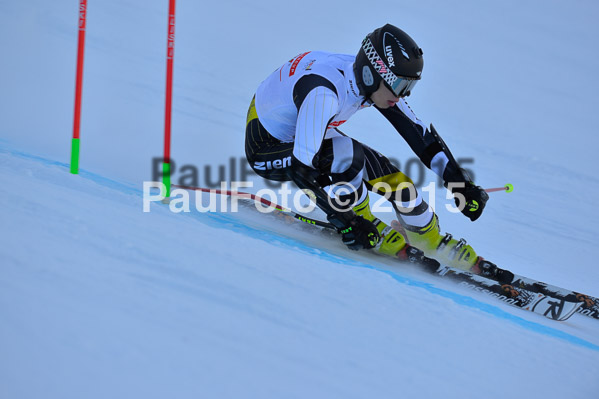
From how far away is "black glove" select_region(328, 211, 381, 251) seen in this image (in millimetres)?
3219

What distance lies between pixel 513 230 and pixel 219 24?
224 inches

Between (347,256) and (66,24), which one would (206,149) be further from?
(66,24)

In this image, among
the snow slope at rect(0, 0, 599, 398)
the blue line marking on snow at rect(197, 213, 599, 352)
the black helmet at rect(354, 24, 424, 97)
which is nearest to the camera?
the snow slope at rect(0, 0, 599, 398)

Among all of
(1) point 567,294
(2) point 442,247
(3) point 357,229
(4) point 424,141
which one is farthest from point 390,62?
(1) point 567,294

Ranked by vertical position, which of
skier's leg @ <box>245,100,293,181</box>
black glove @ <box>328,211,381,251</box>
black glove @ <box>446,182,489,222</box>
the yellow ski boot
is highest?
skier's leg @ <box>245,100,293,181</box>

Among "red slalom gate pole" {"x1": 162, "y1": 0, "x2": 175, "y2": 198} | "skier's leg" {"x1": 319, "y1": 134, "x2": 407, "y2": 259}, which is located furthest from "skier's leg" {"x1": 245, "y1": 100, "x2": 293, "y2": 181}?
"red slalom gate pole" {"x1": 162, "y1": 0, "x2": 175, "y2": 198}

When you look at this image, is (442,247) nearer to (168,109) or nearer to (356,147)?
(356,147)

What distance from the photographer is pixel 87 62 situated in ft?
21.0

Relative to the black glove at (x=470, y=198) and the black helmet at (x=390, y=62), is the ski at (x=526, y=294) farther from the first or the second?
the black helmet at (x=390, y=62)

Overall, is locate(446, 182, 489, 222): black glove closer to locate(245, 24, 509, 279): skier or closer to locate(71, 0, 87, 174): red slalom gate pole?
locate(245, 24, 509, 279): skier

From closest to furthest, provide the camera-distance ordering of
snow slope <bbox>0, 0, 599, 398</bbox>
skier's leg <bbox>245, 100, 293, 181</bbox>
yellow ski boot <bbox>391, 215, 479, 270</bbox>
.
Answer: snow slope <bbox>0, 0, 599, 398</bbox>, skier's leg <bbox>245, 100, 293, 181</bbox>, yellow ski boot <bbox>391, 215, 479, 270</bbox>

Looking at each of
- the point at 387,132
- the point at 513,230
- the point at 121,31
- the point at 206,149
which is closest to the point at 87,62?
the point at 121,31

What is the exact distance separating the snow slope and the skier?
292mm

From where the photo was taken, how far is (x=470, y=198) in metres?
3.46
